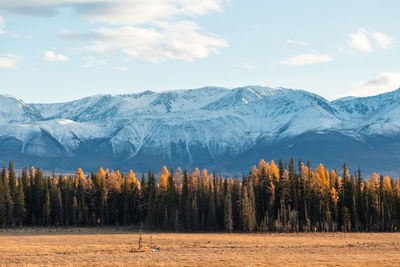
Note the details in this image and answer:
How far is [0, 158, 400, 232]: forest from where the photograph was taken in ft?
440

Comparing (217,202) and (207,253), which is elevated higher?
(217,202)

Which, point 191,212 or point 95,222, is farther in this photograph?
point 95,222

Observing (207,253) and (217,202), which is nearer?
(207,253)

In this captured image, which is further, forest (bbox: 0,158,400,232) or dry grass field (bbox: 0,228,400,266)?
forest (bbox: 0,158,400,232)

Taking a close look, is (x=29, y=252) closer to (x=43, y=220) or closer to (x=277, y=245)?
(x=277, y=245)

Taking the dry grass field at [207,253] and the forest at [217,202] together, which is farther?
the forest at [217,202]

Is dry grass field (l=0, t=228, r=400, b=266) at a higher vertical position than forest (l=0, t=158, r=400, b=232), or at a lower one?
lower

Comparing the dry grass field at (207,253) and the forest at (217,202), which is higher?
the forest at (217,202)

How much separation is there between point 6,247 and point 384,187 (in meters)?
95.0

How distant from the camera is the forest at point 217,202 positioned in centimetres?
13400

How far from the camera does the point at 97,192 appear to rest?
518 ft

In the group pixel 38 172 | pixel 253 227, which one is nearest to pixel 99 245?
pixel 253 227

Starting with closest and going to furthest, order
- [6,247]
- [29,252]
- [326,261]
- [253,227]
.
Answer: [326,261]
[29,252]
[6,247]
[253,227]

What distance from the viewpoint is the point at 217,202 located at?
138m
